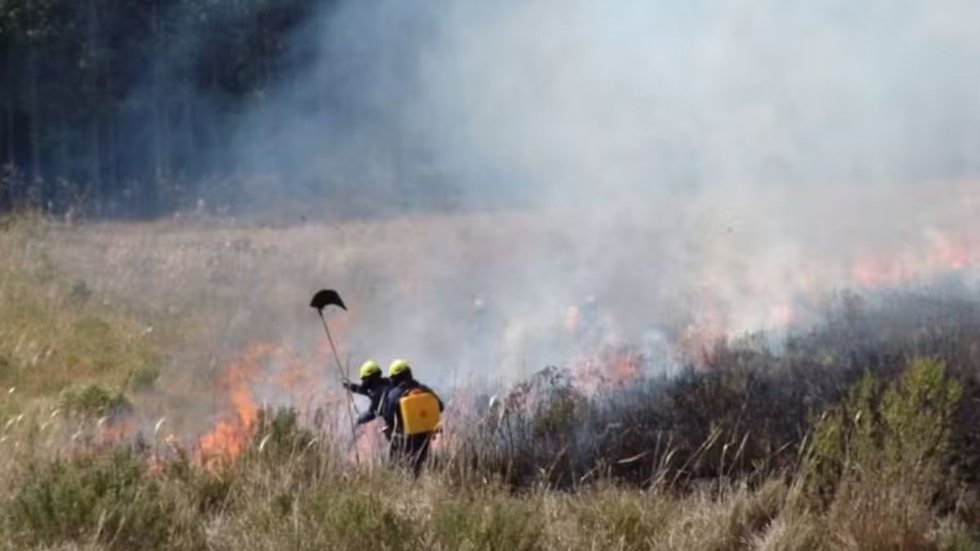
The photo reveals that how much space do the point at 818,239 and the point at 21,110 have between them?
14.7 metres

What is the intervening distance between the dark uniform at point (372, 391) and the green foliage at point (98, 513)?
175 cm

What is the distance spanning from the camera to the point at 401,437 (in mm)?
7559

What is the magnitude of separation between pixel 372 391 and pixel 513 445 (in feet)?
3.72

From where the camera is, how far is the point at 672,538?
589 cm

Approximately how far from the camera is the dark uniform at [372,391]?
7.99m

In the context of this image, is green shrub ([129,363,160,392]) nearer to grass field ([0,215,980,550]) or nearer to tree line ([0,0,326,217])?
grass field ([0,215,980,550])

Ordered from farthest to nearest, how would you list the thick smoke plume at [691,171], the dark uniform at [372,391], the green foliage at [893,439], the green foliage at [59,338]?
the thick smoke plume at [691,171] < the green foliage at [59,338] < the dark uniform at [372,391] < the green foliage at [893,439]

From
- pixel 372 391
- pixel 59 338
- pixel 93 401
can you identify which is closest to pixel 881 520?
pixel 372 391

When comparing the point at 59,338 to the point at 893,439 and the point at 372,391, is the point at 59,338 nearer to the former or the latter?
the point at 372,391

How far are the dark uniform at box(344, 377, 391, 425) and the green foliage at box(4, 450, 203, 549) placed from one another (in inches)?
69.0

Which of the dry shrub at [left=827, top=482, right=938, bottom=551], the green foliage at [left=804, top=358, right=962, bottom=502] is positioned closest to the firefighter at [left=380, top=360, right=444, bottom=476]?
the green foliage at [left=804, top=358, right=962, bottom=502]

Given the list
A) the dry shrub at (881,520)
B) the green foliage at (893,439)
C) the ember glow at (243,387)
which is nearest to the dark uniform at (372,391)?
the ember glow at (243,387)

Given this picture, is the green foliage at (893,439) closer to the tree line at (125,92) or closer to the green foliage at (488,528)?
the green foliage at (488,528)

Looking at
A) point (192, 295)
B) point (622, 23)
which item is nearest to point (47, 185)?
point (192, 295)
